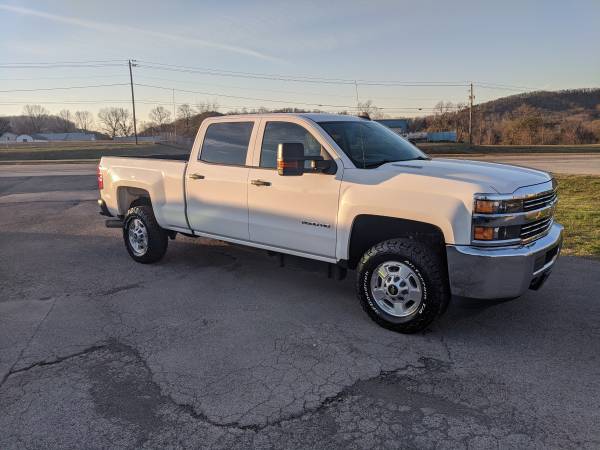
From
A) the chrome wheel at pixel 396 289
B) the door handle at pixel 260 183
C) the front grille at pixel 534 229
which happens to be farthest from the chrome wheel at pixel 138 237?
the front grille at pixel 534 229

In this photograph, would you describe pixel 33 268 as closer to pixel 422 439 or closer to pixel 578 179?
pixel 422 439

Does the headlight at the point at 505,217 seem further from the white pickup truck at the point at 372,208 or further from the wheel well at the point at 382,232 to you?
the wheel well at the point at 382,232

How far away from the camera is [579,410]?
2.99 m

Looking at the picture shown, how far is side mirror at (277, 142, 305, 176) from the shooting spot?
14.0 feet

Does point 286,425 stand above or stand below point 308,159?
below

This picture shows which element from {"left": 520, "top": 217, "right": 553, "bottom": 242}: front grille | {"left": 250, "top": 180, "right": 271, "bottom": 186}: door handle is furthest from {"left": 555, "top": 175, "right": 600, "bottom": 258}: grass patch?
{"left": 250, "top": 180, "right": 271, "bottom": 186}: door handle

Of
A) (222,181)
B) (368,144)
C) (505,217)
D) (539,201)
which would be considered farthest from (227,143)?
(539,201)

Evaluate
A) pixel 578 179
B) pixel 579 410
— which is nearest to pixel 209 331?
pixel 579 410

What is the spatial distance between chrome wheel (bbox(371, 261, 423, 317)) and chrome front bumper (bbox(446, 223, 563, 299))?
356 mm

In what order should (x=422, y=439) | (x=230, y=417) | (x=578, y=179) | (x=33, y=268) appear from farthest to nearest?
(x=578, y=179)
(x=33, y=268)
(x=230, y=417)
(x=422, y=439)

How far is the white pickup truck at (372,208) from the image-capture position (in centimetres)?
372

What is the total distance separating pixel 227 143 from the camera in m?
5.53

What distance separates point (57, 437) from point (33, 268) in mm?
4302

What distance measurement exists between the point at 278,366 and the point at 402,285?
4.29 ft
